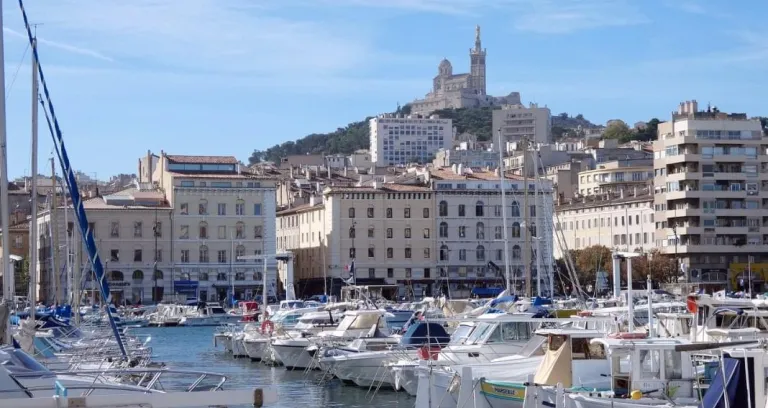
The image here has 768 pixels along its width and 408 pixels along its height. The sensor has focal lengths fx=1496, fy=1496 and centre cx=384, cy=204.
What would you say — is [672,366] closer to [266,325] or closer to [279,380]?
[279,380]

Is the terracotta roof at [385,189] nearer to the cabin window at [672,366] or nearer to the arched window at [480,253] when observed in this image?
the arched window at [480,253]

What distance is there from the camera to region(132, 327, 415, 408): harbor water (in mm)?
35031

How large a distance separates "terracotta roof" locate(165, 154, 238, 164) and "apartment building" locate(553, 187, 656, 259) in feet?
76.4

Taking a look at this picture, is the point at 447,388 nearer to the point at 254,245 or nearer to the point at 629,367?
the point at 629,367

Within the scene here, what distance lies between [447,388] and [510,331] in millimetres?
6586

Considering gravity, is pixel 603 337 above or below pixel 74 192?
below

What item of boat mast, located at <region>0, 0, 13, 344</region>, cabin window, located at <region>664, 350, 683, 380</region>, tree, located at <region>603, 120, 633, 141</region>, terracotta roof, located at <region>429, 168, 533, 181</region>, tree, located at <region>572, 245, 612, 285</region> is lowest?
cabin window, located at <region>664, 350, 683, 380</region>

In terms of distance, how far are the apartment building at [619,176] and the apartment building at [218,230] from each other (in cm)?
3467

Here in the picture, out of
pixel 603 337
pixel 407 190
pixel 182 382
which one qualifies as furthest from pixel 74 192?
pixel 407 190

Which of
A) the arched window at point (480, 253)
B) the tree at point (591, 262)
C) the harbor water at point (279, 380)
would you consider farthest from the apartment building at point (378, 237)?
the harbor water at point (279, 380)

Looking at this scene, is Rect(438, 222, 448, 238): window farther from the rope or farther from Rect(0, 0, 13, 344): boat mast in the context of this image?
Rect(0, 0, 13, 344): boat mast

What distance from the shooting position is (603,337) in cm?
2591

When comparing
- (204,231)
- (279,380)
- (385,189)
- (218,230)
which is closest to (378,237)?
(385,189)

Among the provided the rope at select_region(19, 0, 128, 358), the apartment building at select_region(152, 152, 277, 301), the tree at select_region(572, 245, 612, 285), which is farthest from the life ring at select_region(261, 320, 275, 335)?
the tree at select_region(572, 245, 612, 285)
